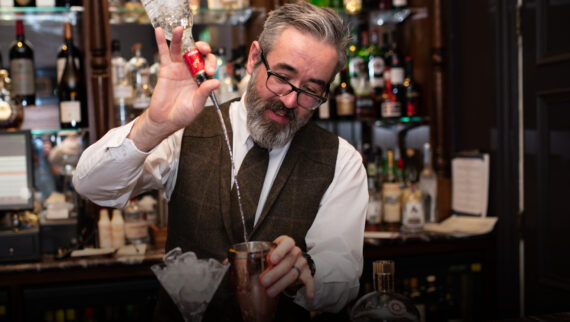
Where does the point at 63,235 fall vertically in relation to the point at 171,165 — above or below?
below

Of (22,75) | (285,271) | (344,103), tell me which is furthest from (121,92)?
(285,271)

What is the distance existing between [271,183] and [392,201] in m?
1.30

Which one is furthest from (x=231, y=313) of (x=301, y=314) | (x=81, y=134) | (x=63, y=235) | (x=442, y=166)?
(x=442, y=166)

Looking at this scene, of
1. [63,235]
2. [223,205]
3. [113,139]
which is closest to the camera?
[113,139]

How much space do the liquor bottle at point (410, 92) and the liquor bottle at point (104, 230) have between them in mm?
1627

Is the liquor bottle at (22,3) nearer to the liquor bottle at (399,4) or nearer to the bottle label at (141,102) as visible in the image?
the bottle label at (141,102)

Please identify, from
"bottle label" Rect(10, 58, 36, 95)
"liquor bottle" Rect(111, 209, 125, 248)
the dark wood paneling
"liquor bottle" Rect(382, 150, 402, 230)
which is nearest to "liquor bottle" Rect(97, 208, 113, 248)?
"liquor bottle" Rect(111, 209, 125, 248)

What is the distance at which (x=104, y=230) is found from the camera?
2.38 m

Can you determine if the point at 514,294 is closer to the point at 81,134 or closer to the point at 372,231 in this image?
the point at 372,231

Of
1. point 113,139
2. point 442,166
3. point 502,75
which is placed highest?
point 502,75

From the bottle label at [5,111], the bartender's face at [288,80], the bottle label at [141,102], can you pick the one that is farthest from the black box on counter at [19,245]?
the bartender's face at [288,80]

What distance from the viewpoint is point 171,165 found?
162cm

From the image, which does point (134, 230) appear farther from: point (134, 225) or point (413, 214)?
point (413, 214)

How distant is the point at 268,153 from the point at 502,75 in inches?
55.3
